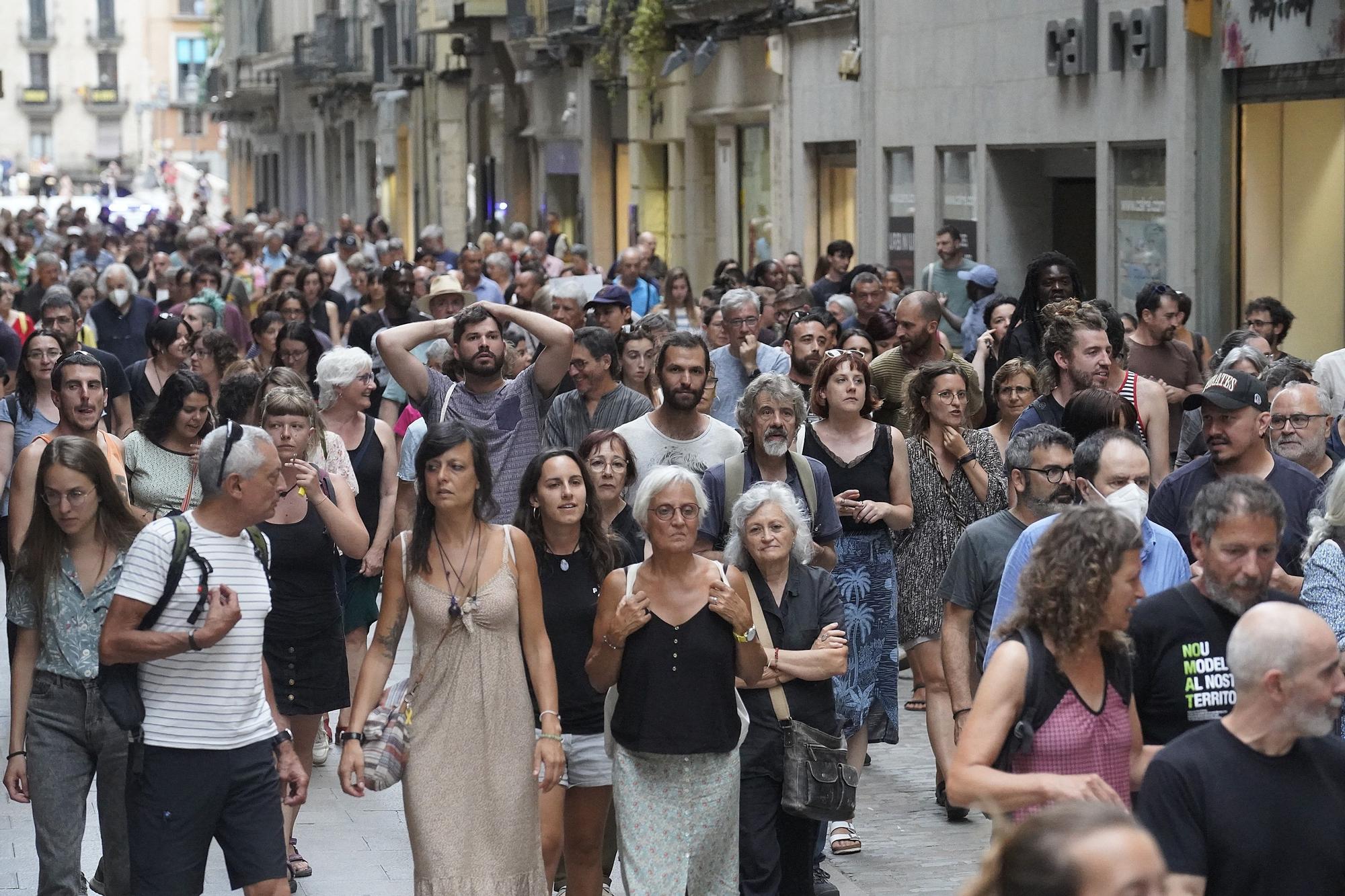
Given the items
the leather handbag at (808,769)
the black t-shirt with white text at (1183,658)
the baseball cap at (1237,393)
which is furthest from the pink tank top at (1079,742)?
the baseball cap at (1237,393)

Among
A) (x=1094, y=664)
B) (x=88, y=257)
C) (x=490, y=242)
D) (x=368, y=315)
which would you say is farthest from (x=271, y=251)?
(x=1094, y=664)

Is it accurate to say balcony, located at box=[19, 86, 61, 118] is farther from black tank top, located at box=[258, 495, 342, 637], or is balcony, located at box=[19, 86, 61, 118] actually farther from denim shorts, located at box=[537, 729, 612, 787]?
denim shorts, located at box=[537, 729, 612, 787]

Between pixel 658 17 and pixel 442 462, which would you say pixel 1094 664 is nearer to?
pixel 442 462

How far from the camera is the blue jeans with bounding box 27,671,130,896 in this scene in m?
6.40

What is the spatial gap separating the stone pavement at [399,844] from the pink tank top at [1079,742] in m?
2.61

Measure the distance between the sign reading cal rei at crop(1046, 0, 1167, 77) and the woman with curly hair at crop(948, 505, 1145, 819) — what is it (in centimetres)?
1143

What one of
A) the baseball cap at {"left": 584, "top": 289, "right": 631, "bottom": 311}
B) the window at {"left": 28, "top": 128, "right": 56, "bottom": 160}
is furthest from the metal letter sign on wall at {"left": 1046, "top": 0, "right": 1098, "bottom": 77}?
the window at {"left": 28, "top": 128, "right": 56, "bottom": 160}

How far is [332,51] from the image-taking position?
1984 inches

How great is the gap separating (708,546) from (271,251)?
20.4 metres

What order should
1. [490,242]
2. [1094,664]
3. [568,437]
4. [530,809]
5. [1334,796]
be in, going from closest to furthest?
[1334,796] < [1094,664] < [530,809] < [568,437] < [490,242]

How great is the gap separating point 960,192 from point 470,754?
48.4 ft

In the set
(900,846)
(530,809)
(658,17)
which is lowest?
(900,846)

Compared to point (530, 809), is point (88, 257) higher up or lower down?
higher up

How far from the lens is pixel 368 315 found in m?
14.9
